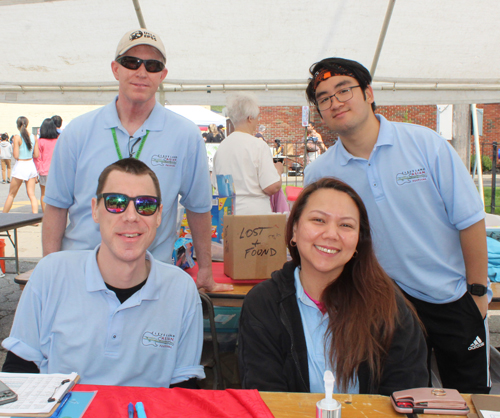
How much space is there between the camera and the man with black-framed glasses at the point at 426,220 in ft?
6.55

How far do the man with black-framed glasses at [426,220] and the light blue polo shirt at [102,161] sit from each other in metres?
0.80

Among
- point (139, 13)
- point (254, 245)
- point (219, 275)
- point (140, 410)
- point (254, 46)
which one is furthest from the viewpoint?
point (254, 46)

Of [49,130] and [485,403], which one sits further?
[49,130]

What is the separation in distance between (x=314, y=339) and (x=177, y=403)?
1.86 ft

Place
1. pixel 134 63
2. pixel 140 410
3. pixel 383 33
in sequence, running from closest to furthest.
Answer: pixel 140 410
pixel 134 63
pixel 383 33

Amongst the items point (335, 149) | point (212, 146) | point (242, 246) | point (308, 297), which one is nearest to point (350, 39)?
point (335, 149)

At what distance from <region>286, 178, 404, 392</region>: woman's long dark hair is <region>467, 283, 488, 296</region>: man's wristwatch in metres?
0.56

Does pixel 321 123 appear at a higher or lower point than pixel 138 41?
higher

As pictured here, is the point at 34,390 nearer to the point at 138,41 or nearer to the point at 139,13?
the point at 138,41

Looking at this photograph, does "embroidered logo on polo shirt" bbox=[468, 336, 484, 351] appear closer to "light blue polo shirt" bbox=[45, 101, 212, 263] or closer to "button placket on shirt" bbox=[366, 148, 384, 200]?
"button placket on shirt" bbox=[366, 148, 384, 200]

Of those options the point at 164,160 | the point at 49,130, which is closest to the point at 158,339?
the point at 164,160

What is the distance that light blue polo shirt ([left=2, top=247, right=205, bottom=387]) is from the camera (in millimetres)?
1595

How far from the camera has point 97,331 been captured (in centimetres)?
160

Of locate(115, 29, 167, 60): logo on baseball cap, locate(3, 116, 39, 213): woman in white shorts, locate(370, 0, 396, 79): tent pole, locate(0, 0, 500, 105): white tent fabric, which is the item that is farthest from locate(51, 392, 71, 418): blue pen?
locate(3, 116, 39, 213): woman in white shorts
